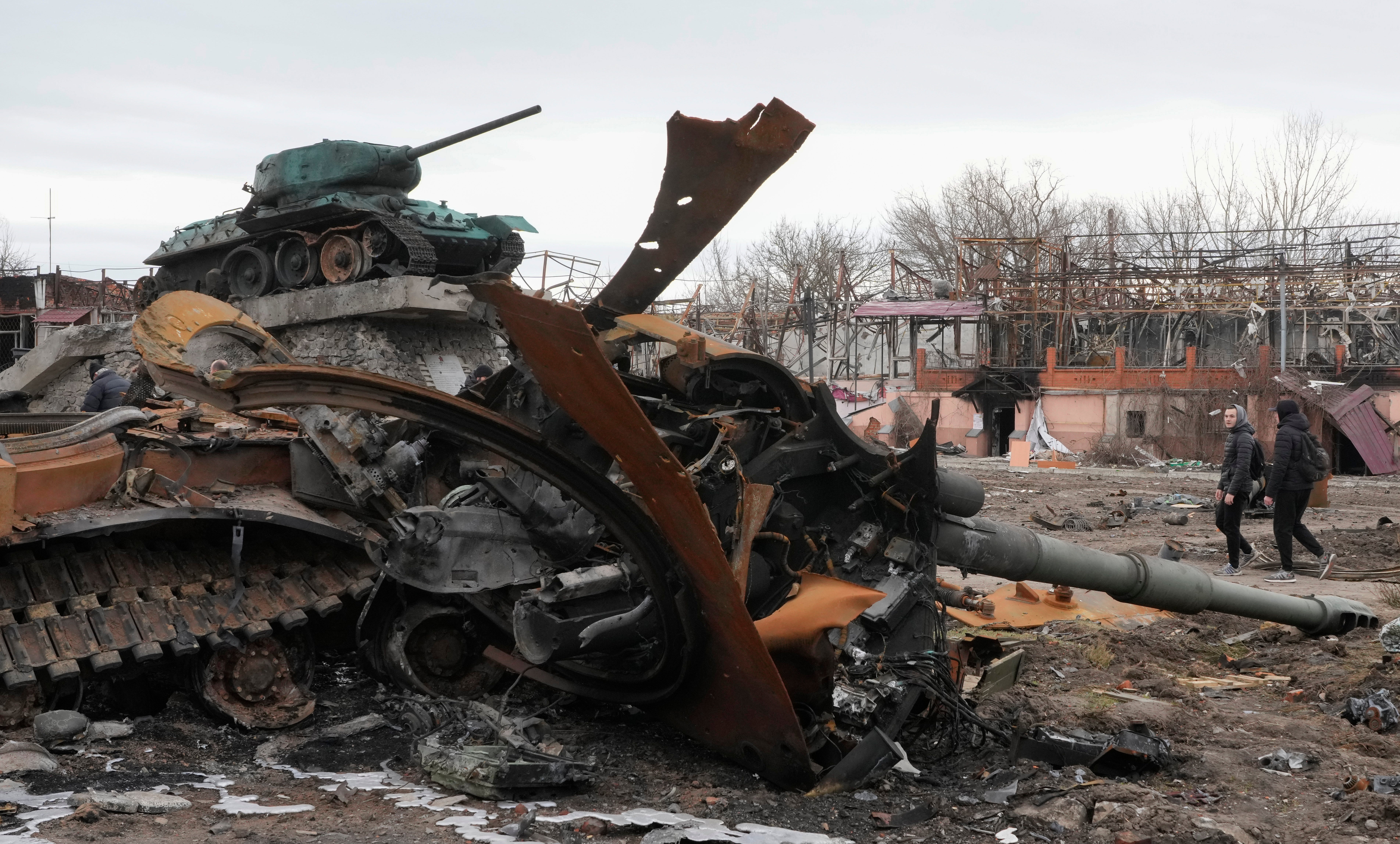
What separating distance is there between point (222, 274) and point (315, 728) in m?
15.0

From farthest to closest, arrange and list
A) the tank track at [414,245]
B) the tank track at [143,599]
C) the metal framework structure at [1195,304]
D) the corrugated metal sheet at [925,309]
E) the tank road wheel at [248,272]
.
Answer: the corrugated metal sheet at [925,309], the metal framework structure at [1195,304], the tank road wheel at [248,272], the tank track at [414,245], the tank track at [143,599]

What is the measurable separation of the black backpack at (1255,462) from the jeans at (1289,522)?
40 cm

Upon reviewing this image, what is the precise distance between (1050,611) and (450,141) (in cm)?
1216

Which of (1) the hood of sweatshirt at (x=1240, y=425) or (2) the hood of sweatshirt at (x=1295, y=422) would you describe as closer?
(2) the hood of sweatshirt at (x=1295, y=422)

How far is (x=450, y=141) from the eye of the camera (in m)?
17.9

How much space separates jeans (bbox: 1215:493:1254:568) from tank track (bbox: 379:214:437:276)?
10.7 m

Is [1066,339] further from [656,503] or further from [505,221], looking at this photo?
[656,503]

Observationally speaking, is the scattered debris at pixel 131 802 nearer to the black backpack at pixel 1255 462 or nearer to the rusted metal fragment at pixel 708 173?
the rusted metal fragment at pixel 708 173

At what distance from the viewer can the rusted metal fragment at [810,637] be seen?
5.36 metres

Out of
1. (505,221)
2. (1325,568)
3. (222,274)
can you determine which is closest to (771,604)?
(1325,568)

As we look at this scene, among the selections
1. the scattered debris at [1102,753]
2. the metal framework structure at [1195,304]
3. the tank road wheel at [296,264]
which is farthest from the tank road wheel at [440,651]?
the metal framework structure at [1195,304]

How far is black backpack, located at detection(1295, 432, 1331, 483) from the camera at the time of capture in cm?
1100

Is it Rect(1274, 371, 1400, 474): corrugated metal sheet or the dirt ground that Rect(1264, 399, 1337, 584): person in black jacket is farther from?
Rect(1274, 371, 1400, 474): corrugated metal sheet

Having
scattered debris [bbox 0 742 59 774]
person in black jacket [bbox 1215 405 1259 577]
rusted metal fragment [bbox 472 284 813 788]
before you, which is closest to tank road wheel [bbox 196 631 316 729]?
scattered debris [bbox 0 742 59 774]
